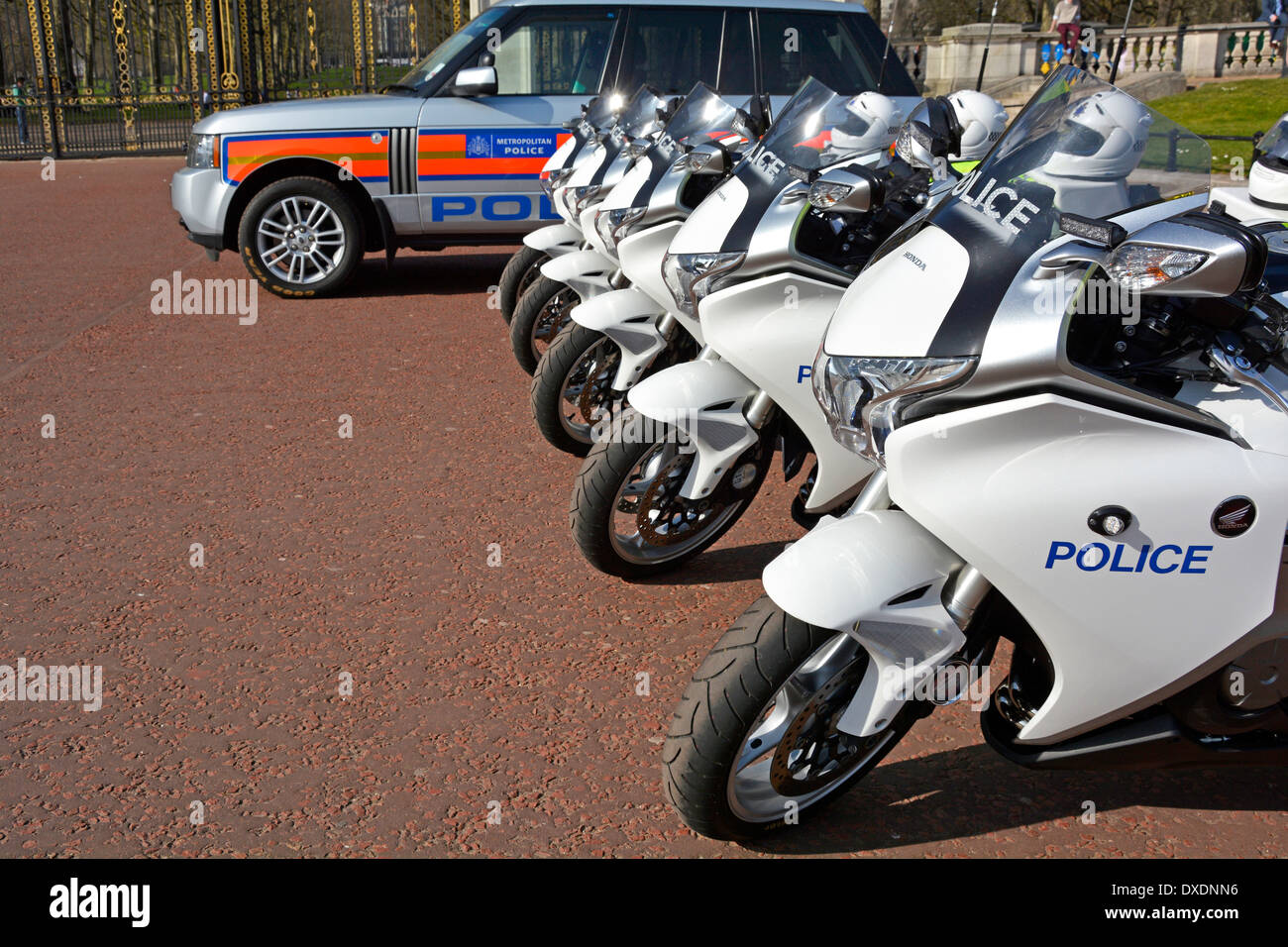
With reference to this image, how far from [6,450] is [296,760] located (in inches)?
126

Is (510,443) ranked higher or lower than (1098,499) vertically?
lower

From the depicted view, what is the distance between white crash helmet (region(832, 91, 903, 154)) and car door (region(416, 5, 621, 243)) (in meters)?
5.10

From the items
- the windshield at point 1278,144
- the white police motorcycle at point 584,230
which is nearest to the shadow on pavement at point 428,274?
the white police motorcycle at point 584,230

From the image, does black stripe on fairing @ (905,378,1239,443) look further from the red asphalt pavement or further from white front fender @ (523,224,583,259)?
white front fender @ (523,224,583,259)

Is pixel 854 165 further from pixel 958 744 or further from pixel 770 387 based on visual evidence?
pixel 958 744

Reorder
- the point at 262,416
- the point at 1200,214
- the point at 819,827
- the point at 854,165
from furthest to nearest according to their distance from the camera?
the point at 262,416
the point at 854,165
the point at 819,827
the point at 1200,214

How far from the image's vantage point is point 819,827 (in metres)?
3.01

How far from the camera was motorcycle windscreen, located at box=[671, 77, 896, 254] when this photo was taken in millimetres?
3889

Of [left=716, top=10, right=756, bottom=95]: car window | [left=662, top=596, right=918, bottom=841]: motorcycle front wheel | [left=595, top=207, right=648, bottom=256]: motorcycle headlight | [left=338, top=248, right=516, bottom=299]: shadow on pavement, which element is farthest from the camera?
[left=338, top=248, right=516, bottom=299]: shadow on pavement

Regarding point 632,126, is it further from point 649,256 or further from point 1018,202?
point 1018,202

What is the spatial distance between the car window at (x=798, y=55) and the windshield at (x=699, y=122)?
432cm

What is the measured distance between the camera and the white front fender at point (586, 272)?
5723 mm

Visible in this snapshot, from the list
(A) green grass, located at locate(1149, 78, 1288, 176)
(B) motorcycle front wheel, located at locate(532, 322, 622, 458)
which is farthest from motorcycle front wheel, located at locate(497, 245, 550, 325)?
(A) green grass, located at locate(1149, 78, 1288, 176)

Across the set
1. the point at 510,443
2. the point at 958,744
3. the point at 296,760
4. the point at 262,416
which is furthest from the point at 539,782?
the point at 262,416
